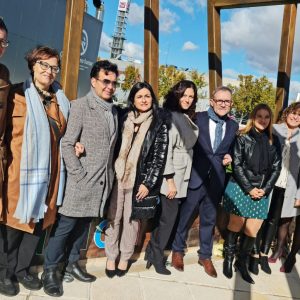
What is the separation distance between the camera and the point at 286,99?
566 cm

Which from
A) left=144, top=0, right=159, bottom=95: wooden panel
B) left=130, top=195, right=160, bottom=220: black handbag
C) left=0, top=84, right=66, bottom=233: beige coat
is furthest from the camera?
left=144, top=0, right=159, bottom=95: wooden panel

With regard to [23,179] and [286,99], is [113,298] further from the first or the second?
[286,99]

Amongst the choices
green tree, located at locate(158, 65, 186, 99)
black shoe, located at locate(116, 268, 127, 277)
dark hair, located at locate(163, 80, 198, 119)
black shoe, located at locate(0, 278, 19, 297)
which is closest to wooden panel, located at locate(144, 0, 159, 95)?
dark hair, located at locate(163, 80, 198, 119)

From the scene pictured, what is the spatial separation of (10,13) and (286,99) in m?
5.64

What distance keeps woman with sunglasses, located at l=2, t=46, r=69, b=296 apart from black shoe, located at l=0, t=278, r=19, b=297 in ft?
0.49

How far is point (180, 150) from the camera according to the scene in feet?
10.6

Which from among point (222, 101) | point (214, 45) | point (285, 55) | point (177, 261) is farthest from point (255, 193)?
point (285, 55)

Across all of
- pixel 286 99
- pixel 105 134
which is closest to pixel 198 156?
pixel 105 134

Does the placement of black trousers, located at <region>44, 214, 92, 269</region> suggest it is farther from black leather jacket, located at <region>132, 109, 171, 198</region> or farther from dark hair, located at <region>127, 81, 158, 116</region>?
dark hair, located at <region>127, 81, 158, 116</region>

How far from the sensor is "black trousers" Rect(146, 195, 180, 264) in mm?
3305

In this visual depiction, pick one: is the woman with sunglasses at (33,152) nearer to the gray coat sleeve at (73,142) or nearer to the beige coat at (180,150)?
the gray coat sleeve at (73,142)

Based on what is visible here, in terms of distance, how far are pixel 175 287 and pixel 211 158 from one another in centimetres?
127

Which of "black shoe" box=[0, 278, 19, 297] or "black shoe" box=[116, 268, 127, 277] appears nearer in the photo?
"black shoe" box=[0, 278, 19, 297]

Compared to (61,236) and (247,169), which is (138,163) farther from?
(247,169)
